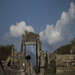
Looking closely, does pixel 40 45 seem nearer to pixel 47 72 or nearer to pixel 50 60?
pixel 50 60

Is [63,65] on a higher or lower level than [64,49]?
lower

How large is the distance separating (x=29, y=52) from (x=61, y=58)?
2897cm

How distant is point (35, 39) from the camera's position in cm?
5453

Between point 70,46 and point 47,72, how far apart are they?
2557 cm

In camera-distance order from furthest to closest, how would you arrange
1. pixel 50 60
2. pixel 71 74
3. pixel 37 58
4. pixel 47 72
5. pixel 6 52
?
pixel 6 52
pixel 37 58
pixel 50 60
pixel 47 72
pixel 71 74

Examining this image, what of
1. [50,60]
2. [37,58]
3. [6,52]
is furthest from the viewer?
[6,52]

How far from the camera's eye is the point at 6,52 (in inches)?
2281

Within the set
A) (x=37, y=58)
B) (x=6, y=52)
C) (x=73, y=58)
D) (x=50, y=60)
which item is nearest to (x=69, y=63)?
(x=73, y=58)

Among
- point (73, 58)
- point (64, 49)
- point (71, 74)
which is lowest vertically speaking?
point (71, 74)

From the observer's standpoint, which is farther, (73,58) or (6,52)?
(6,52)

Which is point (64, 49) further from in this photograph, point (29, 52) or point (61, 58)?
point (61, 58)

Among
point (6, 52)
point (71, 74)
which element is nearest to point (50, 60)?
point (71, 74)

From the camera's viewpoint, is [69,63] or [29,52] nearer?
[69,63]

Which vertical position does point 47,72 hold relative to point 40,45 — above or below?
below
